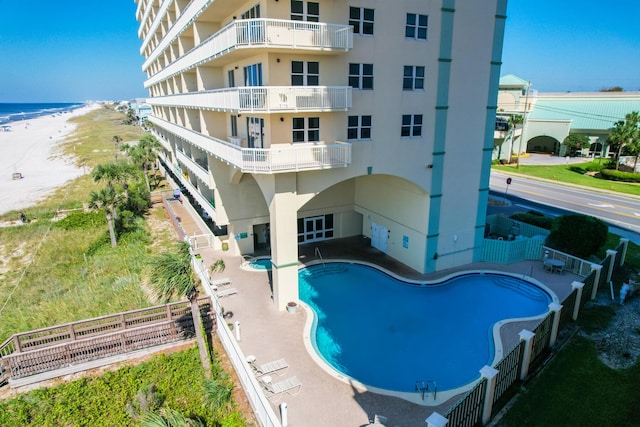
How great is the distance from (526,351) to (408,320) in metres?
6.49

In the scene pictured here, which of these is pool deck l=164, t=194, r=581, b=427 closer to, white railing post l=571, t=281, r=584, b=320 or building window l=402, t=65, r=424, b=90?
white railing post l=571, t=281, r=584, b=320

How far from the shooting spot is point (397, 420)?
43.4ft

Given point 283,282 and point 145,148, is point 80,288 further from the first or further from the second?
point 145,148

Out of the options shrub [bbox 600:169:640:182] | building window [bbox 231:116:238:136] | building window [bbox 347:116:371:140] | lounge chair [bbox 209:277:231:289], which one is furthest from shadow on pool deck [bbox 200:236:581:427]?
shrub [bbox 600:169:640:182]

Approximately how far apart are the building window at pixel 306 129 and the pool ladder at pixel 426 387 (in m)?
12.0

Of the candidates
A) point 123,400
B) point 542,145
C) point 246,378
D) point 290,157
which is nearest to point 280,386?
point 246,378

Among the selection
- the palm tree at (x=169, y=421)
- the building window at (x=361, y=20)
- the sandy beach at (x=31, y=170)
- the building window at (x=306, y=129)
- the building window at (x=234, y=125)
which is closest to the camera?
the palm tree at (x=169, y=421)

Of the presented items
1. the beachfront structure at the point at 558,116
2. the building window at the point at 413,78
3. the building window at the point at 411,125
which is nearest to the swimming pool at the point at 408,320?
the building window at the point at 411,125

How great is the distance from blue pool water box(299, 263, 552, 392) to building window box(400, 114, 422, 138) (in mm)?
8799

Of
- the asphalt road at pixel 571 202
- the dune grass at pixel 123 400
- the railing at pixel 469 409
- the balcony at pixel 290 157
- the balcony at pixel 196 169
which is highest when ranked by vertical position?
the balcony at pixel 290 157

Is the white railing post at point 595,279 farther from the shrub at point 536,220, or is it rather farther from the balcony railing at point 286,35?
the balcony railing at point 286,35

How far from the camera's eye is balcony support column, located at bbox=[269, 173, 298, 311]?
19062mm

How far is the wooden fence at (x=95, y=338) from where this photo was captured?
16.4 m

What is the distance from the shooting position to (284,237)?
19.8 m
